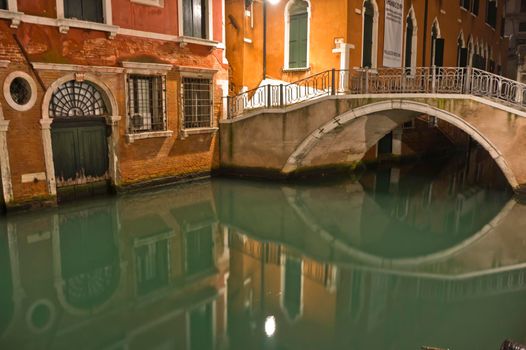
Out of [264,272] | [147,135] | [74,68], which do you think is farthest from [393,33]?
[264,272]

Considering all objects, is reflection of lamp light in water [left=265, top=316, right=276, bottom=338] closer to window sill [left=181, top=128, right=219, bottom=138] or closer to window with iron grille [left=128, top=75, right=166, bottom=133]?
window with iron grille [left=128, top=75, right=166, bottom=133]

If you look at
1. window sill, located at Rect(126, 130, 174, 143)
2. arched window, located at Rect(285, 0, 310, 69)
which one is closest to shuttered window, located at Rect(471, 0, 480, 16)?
arched window, located at Rect(285, 0, 310, 69)

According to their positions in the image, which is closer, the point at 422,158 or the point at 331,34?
the point at 331,34

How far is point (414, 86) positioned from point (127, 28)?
23.2 feet

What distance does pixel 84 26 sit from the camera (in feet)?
32.9

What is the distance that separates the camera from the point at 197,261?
7.71 meters

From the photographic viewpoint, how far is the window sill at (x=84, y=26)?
31.7ft

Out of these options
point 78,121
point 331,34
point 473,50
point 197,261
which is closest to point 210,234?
point 197,261

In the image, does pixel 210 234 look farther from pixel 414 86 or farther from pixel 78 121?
pixel 414 86

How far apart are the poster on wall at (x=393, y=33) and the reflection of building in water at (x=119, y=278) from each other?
853cm

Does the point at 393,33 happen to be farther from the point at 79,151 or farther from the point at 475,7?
the point at 79,151

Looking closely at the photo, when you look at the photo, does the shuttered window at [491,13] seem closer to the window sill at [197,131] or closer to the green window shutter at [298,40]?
the green window shutter at [298,40]

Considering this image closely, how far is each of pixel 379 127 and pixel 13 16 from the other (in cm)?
961

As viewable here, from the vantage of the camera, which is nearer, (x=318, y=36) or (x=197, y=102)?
(x=197, y=102)
